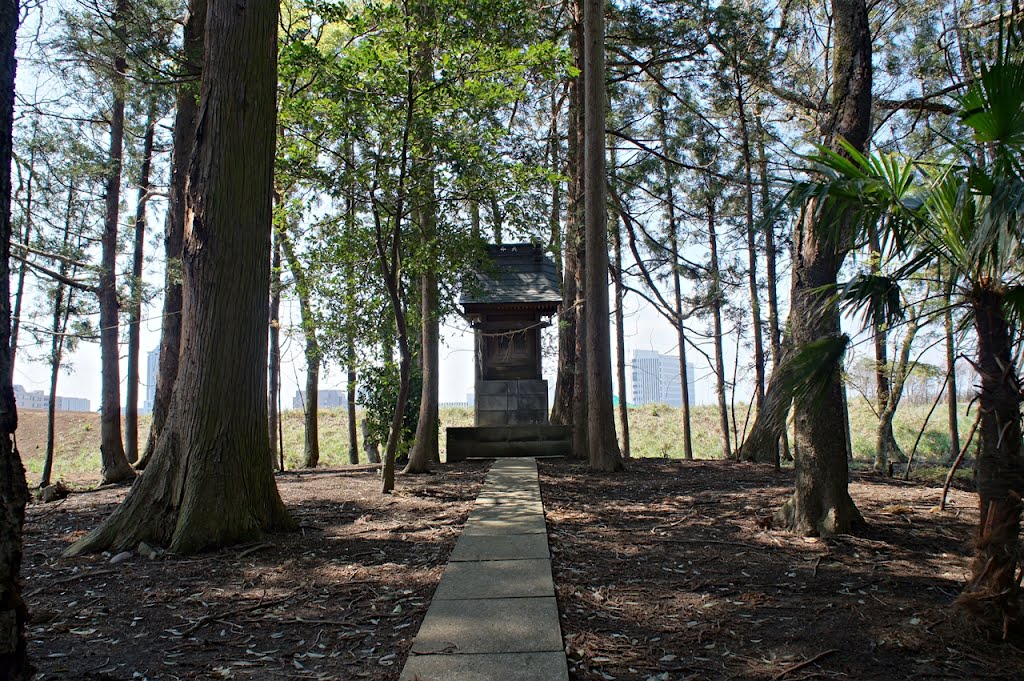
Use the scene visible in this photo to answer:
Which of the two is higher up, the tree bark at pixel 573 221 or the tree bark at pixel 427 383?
the tree bark at pixel 573 221

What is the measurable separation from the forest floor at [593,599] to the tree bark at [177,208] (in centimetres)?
305

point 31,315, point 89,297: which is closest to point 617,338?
point 89,297

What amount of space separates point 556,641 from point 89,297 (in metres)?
13.8

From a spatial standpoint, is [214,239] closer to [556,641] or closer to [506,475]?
[556,641]

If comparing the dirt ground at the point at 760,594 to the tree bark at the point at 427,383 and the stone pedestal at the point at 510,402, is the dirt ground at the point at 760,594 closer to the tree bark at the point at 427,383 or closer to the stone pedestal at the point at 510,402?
the tree bark at the point at 427,383

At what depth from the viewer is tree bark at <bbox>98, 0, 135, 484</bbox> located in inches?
414

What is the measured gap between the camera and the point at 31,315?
1405cm

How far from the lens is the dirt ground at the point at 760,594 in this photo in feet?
10.1

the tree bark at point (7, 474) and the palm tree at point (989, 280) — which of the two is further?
the palm tree at point (989, 280)

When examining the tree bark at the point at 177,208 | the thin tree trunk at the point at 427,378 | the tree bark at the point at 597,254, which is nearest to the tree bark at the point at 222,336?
the tree bark at the point at 177,208

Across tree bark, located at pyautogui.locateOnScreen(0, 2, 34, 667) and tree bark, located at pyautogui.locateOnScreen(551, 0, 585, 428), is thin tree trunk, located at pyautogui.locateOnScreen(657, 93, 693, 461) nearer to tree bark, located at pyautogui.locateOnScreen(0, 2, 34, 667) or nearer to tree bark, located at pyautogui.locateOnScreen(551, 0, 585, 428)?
tree bark, located at pyautogui.locateOnScreen(551, 0, 585, 428)

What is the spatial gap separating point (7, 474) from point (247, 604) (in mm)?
2078

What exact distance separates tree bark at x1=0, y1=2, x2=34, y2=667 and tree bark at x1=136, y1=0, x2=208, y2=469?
578 centimetres

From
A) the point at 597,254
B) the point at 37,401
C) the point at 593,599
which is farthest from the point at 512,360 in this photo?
the point at 37,401
